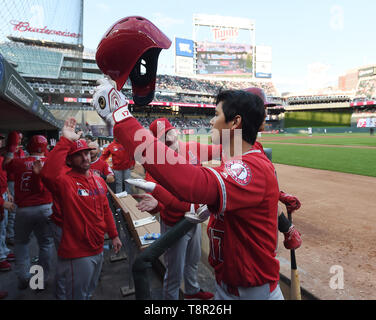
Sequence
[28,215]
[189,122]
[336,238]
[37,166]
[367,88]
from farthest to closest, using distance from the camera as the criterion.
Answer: [367,88]
[189,122]
[336,238]
[28,215]
[37,166]

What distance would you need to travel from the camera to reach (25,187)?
3447 mm

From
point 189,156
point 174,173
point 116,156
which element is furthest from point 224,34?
point 174,173

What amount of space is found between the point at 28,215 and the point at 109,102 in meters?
3.12

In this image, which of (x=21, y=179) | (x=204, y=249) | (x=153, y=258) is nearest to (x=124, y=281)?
(x=204, y=249)

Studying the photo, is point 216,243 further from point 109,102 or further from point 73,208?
point 73,208

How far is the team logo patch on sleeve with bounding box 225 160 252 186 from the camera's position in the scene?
1.06 m

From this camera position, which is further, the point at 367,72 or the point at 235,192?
the point at 367,72

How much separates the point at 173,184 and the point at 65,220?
6.12 ft

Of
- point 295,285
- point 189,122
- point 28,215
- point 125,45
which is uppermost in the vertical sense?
point 189,122

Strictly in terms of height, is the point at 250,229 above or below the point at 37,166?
below

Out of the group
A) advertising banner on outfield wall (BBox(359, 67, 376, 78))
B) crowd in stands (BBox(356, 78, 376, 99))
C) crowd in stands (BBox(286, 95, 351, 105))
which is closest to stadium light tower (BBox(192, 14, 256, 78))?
crowd in stands (BBox(286, 95, 351, 105))

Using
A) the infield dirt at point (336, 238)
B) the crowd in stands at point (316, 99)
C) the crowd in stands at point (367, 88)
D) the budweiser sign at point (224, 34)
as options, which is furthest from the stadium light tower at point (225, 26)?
the infield dirt at point (336, 238)

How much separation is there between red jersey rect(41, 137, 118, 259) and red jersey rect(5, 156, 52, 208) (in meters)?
1.27

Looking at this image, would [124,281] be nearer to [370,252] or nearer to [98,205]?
[98,205]
